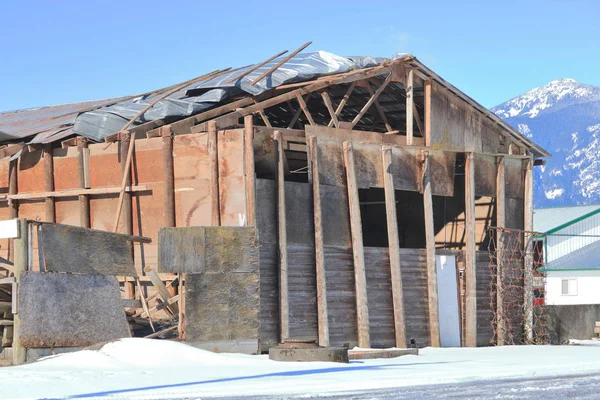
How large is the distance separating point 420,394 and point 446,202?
1725 centimetres

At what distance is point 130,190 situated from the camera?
2481cm

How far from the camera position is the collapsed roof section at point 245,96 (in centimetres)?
2559

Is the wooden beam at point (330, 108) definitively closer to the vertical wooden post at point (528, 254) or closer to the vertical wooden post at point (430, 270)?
the vertical wooden post at point (430, 270)

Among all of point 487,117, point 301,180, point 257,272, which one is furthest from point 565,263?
point 257,272

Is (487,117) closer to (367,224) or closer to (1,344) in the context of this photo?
(367,224)

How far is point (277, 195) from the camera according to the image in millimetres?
23906

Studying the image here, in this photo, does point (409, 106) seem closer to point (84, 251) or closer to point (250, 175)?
point (250, 175)

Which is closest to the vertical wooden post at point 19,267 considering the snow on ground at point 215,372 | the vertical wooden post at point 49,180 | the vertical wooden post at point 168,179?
the snow on ground at point 215,372

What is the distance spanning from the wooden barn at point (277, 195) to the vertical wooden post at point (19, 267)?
1.10m

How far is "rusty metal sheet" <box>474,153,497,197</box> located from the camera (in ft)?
94.3

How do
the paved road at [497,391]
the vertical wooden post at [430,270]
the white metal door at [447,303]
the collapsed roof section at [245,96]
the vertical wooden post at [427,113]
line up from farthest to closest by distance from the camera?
the vertical wooden post at [427,113]
the white metal door at [447,303]
the vertical wooden post at [430,270]
the collapsed roof section at [245,96]
the paved road at [497,391]

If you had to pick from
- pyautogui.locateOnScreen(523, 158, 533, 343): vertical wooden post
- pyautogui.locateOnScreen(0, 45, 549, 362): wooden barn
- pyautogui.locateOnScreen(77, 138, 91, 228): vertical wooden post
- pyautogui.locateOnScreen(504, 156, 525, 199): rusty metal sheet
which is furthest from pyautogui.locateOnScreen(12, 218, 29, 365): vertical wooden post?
pyautogui.locateOnScreen(523, 158, 533, 343): vertical wooden post

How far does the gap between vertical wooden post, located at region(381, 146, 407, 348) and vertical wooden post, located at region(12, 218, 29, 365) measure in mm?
9923

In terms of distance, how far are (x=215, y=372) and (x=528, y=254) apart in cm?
1504
